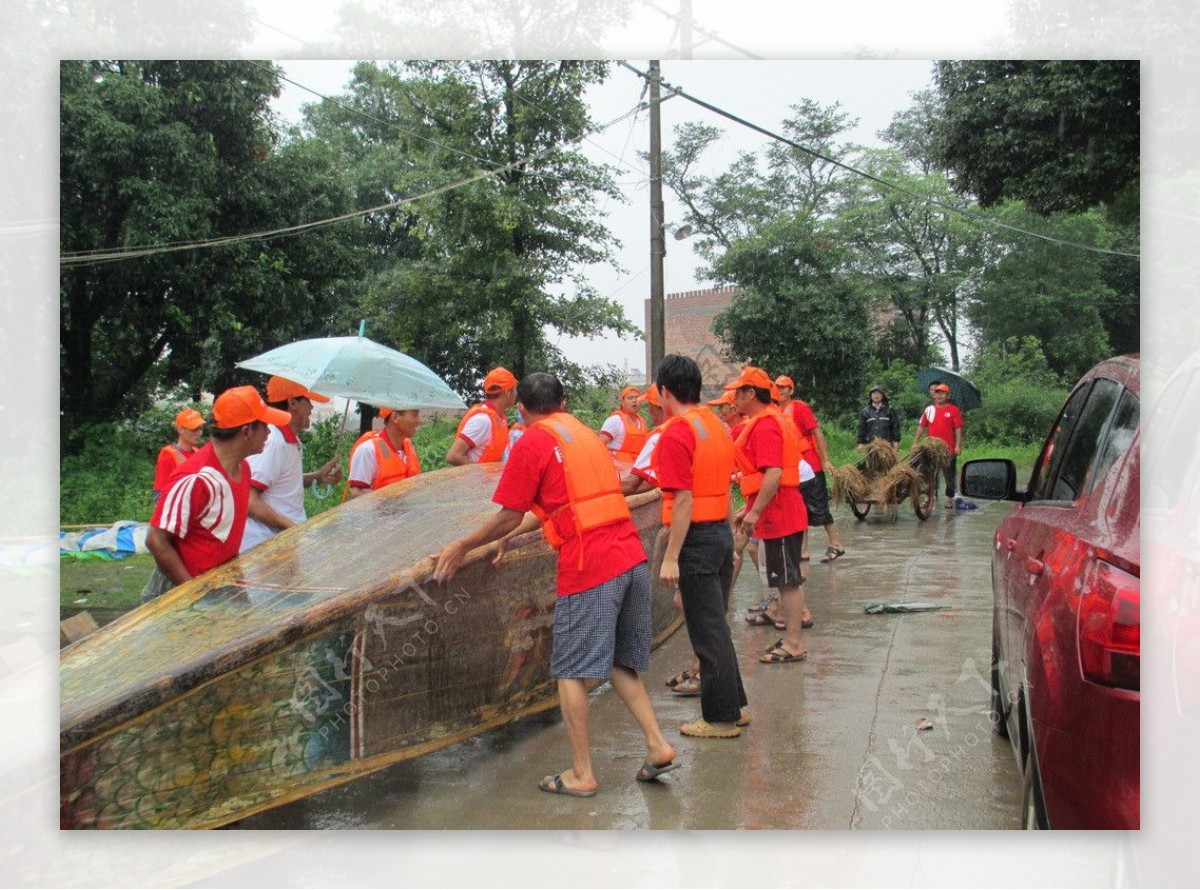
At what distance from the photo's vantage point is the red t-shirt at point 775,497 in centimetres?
495

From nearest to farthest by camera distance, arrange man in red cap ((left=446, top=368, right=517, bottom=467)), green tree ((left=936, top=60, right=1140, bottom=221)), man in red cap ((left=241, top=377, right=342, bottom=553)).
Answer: green tree ((left=936, top=60, right=1140, bottom=221)), man in red cap ((left=241, top=377, right=342, bottom=553)), man in red cap ((left=446, top=368, right=517, bottom=467))

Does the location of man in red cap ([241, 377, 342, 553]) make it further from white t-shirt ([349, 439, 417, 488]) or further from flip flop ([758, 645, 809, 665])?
flip flop ([758, 645, 809, 665])

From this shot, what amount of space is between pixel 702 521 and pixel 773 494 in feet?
3.23

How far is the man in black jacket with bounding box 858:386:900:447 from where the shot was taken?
969 centimetres

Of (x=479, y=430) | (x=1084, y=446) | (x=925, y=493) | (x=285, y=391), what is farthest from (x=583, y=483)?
(x=925, y=493)

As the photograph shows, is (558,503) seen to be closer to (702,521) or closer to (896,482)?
(702,521)

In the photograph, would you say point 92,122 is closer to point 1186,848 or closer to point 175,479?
point 175,479

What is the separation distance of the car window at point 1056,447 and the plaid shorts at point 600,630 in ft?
4.30

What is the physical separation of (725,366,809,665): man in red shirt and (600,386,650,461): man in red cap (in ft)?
5.26

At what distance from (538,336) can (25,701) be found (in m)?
3.77

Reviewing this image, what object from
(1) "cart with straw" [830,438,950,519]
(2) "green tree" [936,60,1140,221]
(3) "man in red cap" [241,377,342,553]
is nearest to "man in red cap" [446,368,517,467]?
(3) "man in red cap" [241,377,342,553]

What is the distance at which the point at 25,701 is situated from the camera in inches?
150

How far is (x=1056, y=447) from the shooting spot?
11.8ft

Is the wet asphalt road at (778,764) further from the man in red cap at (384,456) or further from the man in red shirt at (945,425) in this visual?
the man in red shirt at (945,425)
